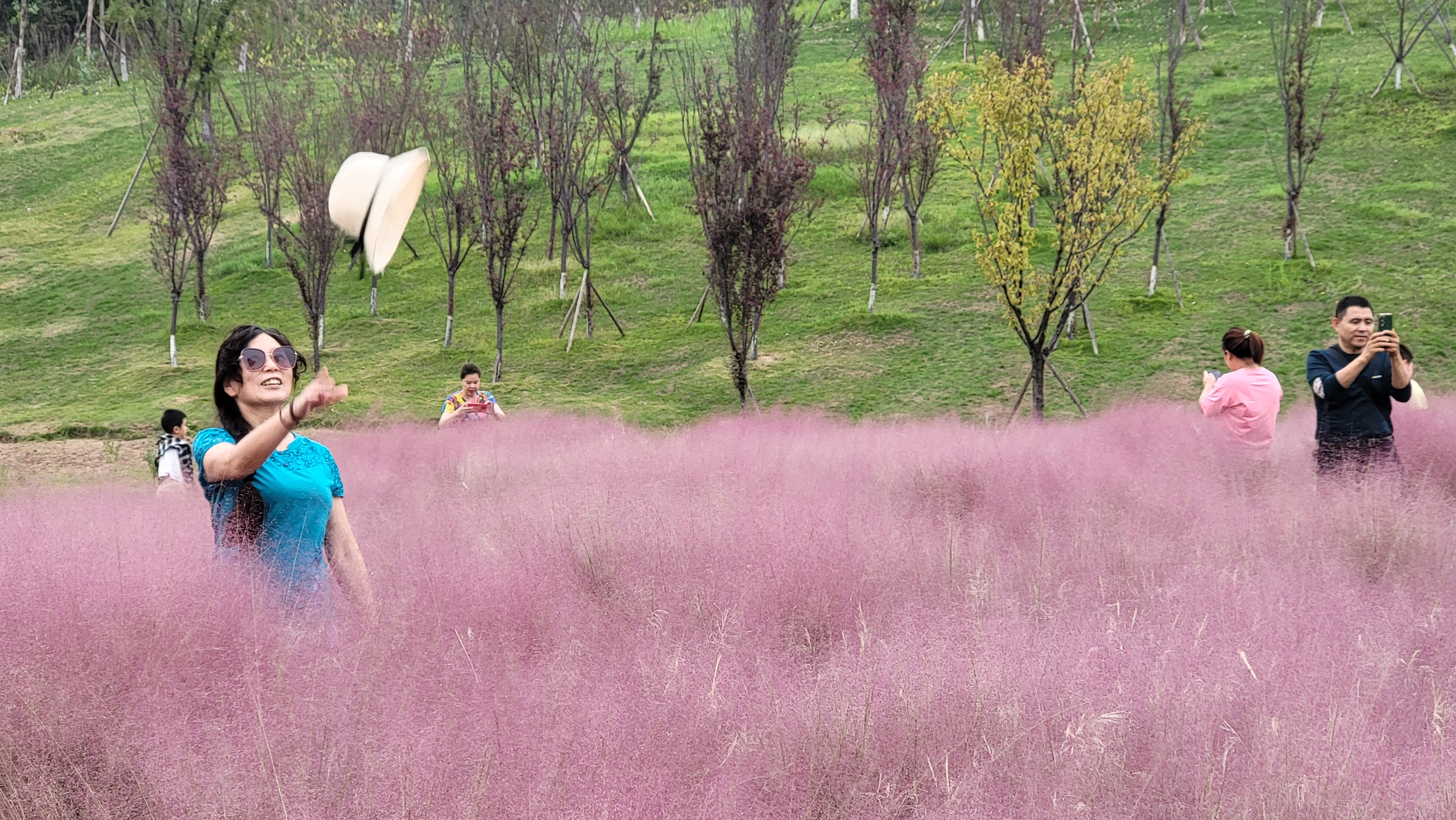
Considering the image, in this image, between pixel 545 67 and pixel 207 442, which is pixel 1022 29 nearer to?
pixel 545 67

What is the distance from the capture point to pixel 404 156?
3.18 meters

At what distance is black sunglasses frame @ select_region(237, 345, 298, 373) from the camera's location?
326 centimetres

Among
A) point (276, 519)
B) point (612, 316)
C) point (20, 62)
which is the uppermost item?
point (20, 62)

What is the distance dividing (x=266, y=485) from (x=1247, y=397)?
520 cm

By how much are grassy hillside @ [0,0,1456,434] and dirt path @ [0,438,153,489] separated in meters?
1.47

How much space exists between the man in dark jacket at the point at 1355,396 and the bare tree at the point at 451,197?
14902 mm

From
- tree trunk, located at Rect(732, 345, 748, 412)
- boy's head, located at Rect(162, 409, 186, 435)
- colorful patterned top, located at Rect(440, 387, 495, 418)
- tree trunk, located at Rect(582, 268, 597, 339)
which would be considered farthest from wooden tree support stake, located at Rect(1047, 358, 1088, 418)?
boy's head, located at Rect(162, 409, 186, 435)

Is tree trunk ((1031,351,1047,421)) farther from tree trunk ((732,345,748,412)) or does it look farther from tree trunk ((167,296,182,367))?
tree trunk ((167,296,182,367))

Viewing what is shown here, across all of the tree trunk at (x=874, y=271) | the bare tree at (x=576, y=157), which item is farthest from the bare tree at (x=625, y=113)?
the tree trunk at (x=874, y=271)

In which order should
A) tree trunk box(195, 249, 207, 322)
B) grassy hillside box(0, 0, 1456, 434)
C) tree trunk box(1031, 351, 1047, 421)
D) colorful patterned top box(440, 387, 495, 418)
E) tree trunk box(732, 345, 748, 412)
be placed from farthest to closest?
1. tree trunk box(195, 249, 207, 322)
2. grassy hillside box(0, 0, 1456, 434)
3. tree trunk box(732, 345, 748, 412)
4. tree trunk box(1031, 351, 1047, 421)
5. colorful patterned top box(440, 387, 495, 418)

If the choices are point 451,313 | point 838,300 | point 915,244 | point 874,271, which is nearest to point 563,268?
point 451,313

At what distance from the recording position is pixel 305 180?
17969 mm

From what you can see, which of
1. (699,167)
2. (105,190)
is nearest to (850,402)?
(699,167)

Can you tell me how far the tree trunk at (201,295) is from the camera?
21844 mm
